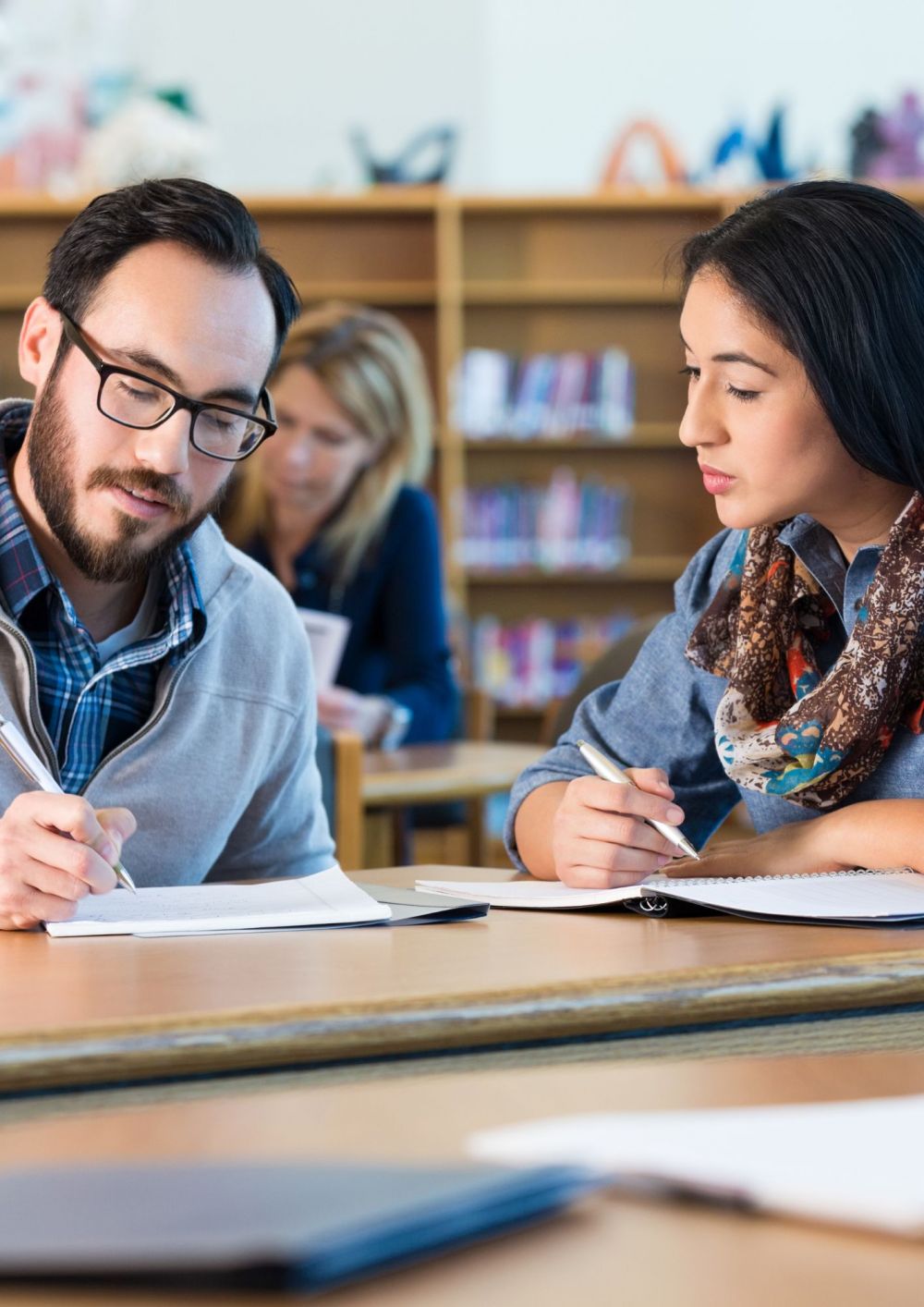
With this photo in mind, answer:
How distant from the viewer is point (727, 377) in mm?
1384

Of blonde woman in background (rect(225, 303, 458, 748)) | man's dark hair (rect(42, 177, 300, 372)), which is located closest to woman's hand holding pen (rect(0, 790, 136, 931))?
man's dark hair (rect(42, 177, 300, 372))

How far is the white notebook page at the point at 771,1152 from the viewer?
0.47m

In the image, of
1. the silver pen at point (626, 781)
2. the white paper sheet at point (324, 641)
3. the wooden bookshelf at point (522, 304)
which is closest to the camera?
the silver pen at point (626, 781)

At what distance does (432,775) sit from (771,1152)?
2.18 m

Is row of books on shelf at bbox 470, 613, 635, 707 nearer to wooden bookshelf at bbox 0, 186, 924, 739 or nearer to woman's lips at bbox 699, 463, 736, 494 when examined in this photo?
wooden bookshelf at bbox 0, 186, 924, 739

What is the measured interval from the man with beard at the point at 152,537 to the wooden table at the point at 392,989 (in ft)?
1.42

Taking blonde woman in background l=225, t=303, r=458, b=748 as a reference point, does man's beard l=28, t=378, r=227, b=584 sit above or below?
below

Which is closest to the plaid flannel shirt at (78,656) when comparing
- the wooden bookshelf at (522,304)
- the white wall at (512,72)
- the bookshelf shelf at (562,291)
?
the wooden bookshelf at (522,304)

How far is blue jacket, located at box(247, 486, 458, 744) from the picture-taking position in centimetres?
346

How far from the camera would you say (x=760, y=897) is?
112 centimetres

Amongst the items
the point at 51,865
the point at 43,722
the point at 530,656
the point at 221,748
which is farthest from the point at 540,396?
the point at 51,865

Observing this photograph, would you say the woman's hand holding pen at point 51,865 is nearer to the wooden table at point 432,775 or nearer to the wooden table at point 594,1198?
the wooden table at point 594,1198

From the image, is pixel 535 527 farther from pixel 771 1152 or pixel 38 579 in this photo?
pixel 771 1152

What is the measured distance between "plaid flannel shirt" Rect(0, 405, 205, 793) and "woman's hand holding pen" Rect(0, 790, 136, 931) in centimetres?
40
